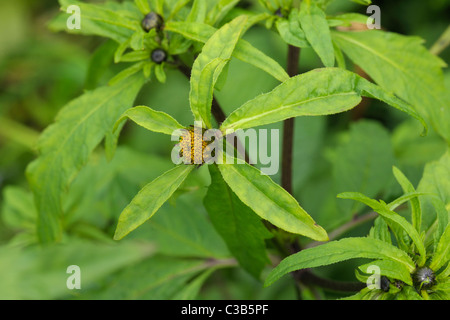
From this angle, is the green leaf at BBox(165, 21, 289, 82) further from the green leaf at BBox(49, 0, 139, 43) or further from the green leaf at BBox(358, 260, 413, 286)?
the green leaf at BBox(358, 260, 413, 286)

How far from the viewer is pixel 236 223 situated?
1144 mm

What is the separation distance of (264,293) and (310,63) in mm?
1281

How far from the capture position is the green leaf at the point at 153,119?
0.97 metres

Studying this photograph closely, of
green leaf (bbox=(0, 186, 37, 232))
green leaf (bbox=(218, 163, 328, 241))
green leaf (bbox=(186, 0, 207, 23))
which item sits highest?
green leaf (bbox=(186, 0, 207, 23))

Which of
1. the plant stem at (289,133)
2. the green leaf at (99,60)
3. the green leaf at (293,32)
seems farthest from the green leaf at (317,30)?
the green leaf at (99,60)

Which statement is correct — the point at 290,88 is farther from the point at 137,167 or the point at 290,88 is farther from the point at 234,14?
the point at 137,167

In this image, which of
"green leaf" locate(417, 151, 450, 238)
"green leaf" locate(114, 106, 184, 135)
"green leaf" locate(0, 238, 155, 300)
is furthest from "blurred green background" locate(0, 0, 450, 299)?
"green leaf" locate(417, 151, 450, 238)

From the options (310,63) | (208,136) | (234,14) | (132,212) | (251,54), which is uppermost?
(310,63)

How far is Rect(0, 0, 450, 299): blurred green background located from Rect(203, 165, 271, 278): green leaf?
0.11 metres

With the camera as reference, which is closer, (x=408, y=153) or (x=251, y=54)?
(x=251, y=54)

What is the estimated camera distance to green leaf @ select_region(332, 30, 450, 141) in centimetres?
124

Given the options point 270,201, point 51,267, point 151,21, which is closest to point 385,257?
point 270,201

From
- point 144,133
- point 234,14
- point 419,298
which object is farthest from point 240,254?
point 144,133

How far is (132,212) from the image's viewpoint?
3.10ft
